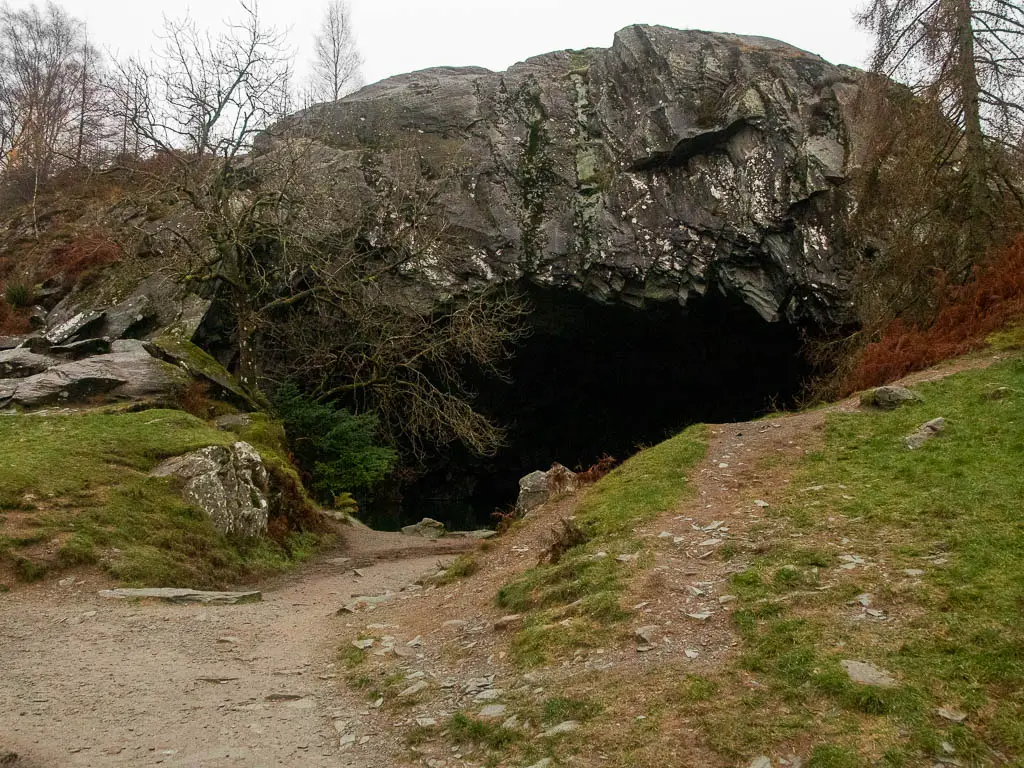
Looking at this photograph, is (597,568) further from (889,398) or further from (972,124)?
(972,124)

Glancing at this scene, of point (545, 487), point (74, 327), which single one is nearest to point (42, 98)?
point (74, 327)

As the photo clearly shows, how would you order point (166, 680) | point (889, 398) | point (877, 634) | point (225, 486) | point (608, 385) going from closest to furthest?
point (877, 634) → point (166, 680) → point (889, 398) → point (225, 486) → point (608, 385)

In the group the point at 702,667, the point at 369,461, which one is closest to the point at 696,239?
the point at 369,461

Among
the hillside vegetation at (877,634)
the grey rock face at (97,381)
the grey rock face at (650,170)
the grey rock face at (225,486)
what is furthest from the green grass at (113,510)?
the grey rock face at (650,170)

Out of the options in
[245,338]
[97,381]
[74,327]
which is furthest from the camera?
[74,327]

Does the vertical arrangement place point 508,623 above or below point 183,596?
above

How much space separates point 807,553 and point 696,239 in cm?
1496

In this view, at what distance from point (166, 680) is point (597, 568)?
326cm

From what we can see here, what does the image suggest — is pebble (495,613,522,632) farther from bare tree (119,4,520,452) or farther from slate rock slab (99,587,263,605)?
bare tree (119,4,520,452)

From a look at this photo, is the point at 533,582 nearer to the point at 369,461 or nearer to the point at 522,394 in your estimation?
the point at 369,461

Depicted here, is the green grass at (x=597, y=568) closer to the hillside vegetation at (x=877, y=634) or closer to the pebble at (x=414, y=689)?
the pebble at (x=414, y=689)

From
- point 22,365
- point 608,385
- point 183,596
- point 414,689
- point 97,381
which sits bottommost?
point 183,596

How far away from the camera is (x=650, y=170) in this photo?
67.7ft

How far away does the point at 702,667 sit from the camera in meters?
4.60
